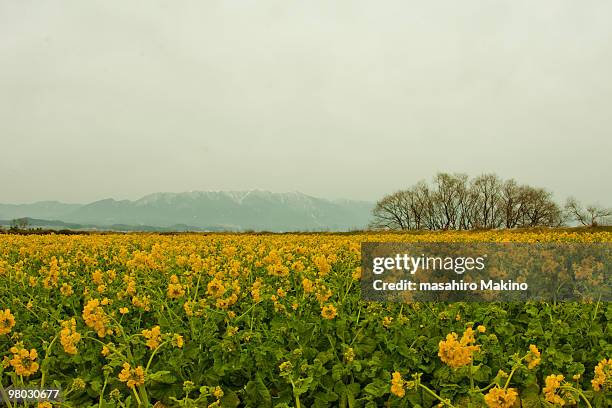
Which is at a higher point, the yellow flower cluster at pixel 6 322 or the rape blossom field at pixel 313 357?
the yellow flower cluster at pixel 6 322

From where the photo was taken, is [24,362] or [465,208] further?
[465,208]

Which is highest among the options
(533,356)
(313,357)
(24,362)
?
(533,356)

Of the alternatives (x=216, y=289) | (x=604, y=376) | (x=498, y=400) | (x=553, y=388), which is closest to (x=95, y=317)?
(x=216, y=289)

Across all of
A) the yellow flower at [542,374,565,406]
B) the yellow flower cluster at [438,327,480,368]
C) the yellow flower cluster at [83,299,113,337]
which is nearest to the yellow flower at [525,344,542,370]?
the yellow flower at [542,374,565,406]

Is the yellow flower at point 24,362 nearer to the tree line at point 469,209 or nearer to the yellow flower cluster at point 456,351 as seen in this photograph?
the yellow flower cluster at point 456,351

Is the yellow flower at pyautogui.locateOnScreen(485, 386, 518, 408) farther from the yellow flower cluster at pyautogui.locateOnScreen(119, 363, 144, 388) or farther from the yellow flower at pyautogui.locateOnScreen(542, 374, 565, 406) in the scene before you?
the yellow flower cluster at pyautogui.locateOnScreen(119, 363, 144, 388)

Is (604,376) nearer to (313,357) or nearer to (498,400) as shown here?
(498,400)

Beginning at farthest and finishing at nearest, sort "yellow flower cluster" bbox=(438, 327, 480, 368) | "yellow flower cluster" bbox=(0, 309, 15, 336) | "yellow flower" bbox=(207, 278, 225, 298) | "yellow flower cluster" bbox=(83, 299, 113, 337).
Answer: "yellow flower" bbox=(207, 278, 225, 298) → "yellow flower cluster" bbox=(83, 299, 113, 337) → "yellow flower cluster" bbox=(0, 309, 15, 336) → "yellow flower cluster" bbox=(438, 327, 480, 368)

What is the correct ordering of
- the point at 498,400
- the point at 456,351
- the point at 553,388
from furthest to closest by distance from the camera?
the point at 456,351 < the point at 553,388 < the point at 498,400

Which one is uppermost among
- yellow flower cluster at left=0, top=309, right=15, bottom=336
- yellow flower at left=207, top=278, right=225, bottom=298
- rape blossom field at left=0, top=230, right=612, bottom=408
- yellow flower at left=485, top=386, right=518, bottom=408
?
yellow flower at left=207, top=278, right=225, bottom=298

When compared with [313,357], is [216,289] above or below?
above

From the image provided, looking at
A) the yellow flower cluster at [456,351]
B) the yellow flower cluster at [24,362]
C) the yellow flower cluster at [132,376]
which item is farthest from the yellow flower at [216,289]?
the yellow flower cluster at [456,351]

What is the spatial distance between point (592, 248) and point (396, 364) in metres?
5.85

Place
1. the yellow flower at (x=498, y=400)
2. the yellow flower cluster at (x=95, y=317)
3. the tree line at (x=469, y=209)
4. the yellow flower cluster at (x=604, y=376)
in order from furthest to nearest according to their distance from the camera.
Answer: the tree line at (x=469, y=209) < the yellow flower cluster at (x=95, y=317) < the yellow flower cluster at (x=604, y=376) < the yellow flower at (x=498, y=400)
